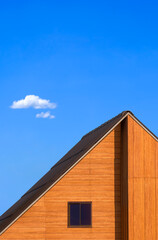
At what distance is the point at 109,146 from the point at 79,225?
149 inches

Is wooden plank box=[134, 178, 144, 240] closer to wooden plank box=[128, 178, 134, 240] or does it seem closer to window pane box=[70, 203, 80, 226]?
wooden plank box=[128, 178, 134, 240]

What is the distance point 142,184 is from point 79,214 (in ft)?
10.1

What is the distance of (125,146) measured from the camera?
21.5 m

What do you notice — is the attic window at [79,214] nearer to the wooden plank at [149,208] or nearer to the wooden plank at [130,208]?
the wooden plank at [130,208]

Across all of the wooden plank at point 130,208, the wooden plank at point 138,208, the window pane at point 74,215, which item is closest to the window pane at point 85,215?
the window pane at point 74,215

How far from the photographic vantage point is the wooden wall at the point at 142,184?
2097 centimetres

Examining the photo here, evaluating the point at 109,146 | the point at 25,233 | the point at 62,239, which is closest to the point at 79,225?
the point at 62,239

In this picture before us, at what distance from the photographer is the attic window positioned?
2133cm

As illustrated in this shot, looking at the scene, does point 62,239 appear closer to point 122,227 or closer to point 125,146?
point 122,227

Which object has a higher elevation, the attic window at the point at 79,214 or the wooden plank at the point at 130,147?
the wooden plank at the point at 130,147

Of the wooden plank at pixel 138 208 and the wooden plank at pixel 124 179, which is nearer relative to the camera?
the wooden plank at pixel 138 208

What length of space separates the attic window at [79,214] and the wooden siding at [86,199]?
7.2 inches

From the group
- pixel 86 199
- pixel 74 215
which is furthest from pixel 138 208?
pixel 74 215

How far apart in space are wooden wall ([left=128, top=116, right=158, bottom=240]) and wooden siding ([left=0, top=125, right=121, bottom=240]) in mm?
312
